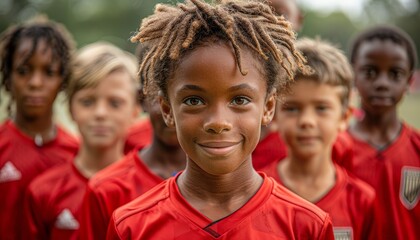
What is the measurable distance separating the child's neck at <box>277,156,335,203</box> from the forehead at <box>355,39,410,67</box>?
1.06 meters

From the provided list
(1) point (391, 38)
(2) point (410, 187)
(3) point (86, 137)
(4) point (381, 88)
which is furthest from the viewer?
(1) point (391, 38)

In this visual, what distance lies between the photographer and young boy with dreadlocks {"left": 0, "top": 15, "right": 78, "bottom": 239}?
4430 mm

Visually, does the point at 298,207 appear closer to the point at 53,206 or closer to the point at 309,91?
the point at 309,91

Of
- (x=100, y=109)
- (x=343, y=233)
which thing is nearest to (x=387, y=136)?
(x=343, y=233)

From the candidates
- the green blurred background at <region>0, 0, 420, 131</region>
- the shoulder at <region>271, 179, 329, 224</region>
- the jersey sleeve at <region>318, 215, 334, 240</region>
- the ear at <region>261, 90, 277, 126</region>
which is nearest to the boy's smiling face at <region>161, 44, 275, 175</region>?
the ear at <region>261, 90, 277, 126</region>

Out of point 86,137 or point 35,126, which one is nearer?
point 86,137

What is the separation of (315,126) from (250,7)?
1264mm

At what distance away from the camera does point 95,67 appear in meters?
4.36

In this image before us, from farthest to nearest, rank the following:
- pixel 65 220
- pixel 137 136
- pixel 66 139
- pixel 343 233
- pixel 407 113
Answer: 1. pixel 407 113
2. pixel 137 136
3. pixel 66 139
4. pixel 65 220
5. pixel 343 233

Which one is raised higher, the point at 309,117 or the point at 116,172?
the point at 309,117

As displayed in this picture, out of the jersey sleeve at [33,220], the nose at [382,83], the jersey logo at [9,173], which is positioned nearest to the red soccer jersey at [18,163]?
the jersey logo at [9,173]

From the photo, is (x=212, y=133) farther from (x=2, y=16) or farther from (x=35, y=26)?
(x=2, y=16)

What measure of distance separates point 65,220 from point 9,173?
0.64 meters

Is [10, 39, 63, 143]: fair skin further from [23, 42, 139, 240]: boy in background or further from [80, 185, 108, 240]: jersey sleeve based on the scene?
[80, 185, 108, 240]: jersey sleeve
